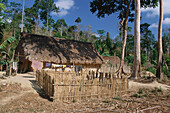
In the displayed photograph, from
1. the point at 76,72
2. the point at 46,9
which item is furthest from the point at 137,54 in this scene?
the point at 46,9

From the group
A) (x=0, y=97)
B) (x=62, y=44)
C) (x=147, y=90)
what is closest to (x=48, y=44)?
(x=62, y=44)

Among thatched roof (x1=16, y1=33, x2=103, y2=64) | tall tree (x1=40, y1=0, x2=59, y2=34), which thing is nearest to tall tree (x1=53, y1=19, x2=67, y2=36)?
tall tree (x1=40, y1=0, x2=59, y2=34)

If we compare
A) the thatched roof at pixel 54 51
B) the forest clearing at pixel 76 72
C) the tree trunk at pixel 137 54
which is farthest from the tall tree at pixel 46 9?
the tree trunk at pixel 137 54

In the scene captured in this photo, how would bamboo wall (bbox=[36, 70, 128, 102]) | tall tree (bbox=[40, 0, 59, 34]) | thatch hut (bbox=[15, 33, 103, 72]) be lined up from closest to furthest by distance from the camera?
bamboo wall (bbox=[36, 70, 128, 102]), thatch hut (bbox=[15, 33, 103, 72]), tall tree (bbox=[40, 0, 59, 34])

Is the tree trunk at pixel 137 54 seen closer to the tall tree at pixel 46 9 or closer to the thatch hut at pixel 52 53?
the thatch hut at pixel 52 53

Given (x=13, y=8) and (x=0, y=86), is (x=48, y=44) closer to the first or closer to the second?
(x=0, y=86)

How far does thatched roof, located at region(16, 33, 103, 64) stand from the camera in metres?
14.5

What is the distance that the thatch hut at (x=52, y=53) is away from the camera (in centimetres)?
1448

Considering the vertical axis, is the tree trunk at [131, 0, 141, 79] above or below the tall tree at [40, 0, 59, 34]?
below

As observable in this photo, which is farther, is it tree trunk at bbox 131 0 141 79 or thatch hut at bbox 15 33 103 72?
thatch hut at bbox 15 33 103 72

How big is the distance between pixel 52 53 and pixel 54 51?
0.47 m

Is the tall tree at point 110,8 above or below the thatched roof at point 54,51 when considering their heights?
above

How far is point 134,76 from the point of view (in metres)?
10.9

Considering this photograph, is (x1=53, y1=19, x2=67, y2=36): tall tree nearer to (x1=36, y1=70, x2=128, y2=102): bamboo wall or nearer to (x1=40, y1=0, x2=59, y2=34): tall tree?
(x1=40, y1=0, x2=59, y2=34): tall tree
